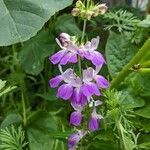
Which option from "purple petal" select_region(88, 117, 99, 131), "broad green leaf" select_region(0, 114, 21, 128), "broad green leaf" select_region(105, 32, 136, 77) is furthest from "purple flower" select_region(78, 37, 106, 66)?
"broad green leaf" select_region(0, 114, 21, 128)

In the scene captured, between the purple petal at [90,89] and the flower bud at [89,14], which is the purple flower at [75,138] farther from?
the flower bud at [89,14]

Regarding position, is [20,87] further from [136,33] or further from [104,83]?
[104,83]

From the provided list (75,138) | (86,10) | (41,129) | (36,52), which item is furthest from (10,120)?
(86,10)

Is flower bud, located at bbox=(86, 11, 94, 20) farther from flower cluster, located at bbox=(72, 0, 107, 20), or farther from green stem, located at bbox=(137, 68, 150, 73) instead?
green stem, located at bbox=(137, 68, 150, 73)

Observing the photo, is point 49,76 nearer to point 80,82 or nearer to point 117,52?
point 117,52

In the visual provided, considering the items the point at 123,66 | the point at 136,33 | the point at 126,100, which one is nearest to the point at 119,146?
the point at 126,100

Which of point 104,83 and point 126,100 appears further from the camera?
point 126,100
